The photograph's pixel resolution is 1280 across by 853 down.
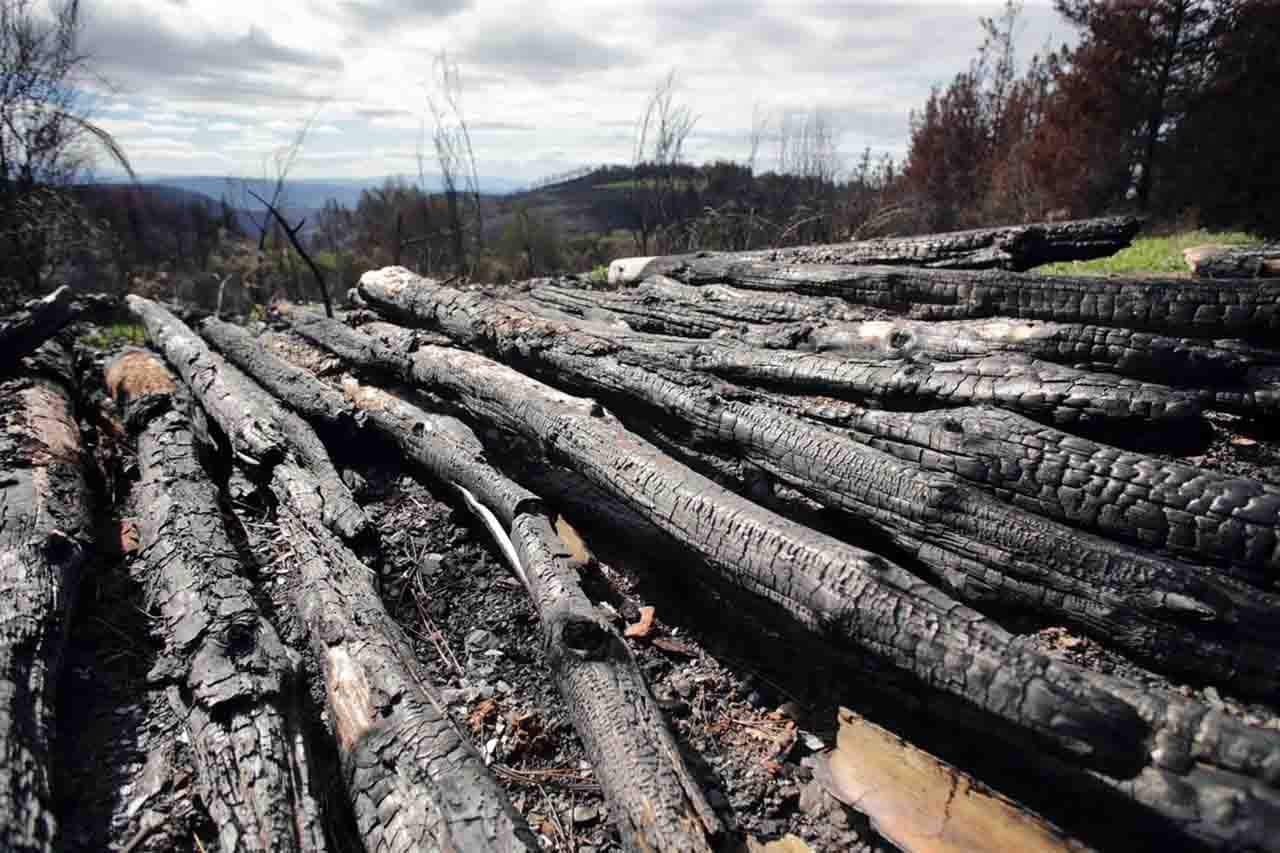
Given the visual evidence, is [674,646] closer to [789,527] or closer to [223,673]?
[789,527]

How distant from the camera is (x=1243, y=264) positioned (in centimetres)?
380

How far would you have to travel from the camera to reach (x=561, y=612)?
7.52 feet

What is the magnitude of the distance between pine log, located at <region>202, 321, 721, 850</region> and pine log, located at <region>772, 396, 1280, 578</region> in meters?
1.35

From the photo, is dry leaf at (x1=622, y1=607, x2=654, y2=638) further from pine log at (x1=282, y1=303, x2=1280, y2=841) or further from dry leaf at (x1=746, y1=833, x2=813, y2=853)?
dry leaf at (x1=746, y1=833, x2=813, y2=853)

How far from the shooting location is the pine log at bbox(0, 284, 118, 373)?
4.64 metres

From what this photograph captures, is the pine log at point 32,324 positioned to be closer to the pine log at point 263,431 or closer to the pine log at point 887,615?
the pine log at point 263,431

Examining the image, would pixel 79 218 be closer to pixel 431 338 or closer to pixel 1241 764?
pixel 431 338

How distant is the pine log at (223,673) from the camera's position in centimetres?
178

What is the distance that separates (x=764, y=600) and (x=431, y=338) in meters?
3.30

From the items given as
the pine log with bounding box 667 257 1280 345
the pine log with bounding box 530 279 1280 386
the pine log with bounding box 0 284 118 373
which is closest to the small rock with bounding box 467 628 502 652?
the pine log with bounding box 530 279 1280 386

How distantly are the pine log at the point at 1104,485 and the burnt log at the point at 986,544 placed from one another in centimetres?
9

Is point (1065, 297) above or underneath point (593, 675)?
above

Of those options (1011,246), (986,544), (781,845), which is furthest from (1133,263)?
(781,845)

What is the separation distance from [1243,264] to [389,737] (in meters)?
4.94
